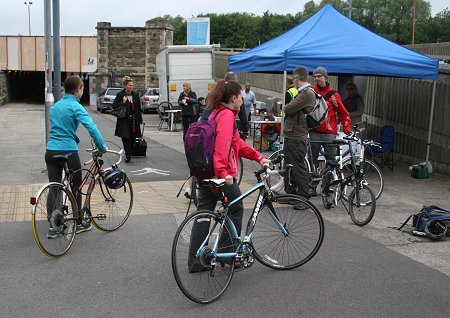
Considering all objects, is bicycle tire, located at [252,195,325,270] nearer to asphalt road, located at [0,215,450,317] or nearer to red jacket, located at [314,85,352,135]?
asphalt road, located at [0,215,450,317]

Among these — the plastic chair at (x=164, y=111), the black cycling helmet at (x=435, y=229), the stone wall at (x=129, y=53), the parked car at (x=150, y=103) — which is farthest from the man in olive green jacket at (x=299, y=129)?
the stone wall at (x=129, y=53)

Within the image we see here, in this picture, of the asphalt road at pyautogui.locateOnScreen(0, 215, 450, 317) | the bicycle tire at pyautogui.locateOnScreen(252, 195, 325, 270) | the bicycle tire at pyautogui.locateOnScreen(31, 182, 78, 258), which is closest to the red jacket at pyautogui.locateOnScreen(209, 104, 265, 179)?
the bicycle tire at pyautogui.locateOnScreen(252, 195, 325, 270)

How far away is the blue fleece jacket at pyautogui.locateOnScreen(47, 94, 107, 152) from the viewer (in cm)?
629

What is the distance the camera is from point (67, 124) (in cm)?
634

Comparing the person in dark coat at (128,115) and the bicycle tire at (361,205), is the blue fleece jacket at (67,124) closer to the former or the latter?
the bicycle tire at (361,205)

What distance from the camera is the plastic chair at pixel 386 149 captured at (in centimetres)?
1210

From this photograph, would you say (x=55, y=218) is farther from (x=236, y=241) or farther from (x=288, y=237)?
(x=288, y=237)

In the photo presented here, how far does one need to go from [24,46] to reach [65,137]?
46.7 meters

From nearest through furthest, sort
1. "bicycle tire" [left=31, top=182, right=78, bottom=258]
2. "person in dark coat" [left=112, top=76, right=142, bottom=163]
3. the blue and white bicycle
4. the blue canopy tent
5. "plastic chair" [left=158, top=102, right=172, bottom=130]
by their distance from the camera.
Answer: the blue and white bicycle
"bicycle tire" [left=31, top=182, right=78, bottom=258]
the blue canopy tent
"person in dark coat" [left=112, top=76, right=142, bottom=163]
"plastic chair" [left=158, top=102, right=172, bottom=130]

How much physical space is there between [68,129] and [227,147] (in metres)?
2.21

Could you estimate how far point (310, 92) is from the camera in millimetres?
8078

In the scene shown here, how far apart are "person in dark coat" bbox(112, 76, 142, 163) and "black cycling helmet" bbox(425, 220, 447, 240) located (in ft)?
24.6

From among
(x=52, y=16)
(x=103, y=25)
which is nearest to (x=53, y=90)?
(x=52, y=16)

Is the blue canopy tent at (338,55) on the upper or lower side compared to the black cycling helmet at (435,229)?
→ upper
